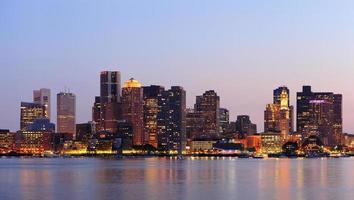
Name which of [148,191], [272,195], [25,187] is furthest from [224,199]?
[25,187]

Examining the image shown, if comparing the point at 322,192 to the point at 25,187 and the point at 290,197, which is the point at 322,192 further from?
the point at 25,187

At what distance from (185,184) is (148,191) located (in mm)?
12671

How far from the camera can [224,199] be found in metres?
67.2

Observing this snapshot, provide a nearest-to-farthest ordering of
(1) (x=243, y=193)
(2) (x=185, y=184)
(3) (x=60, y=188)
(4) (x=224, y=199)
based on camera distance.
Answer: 1. (4) (x=224, y=199)
2. (1) (x=243, y=193)
3. (3) (x=60, y=188)
4. (2) (x=185, y=184)

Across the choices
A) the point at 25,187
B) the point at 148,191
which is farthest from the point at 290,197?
the point at 25,187

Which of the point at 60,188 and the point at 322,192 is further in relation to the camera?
the point at 60,188

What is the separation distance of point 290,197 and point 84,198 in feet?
66.1

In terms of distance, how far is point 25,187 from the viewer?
84250 mm

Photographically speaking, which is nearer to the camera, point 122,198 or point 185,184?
point 122,198

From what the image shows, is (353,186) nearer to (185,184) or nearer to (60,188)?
(185,184)

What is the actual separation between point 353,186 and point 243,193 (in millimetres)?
17730

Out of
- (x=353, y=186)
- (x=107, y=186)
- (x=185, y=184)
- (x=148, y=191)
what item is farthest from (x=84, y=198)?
(x=353, y=186)

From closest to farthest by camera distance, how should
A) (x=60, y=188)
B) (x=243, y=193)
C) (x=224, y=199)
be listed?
(x=224, y=199), (x=243, y=193), (x=60, y=188)

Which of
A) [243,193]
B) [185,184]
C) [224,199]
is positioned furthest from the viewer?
[185,184]
